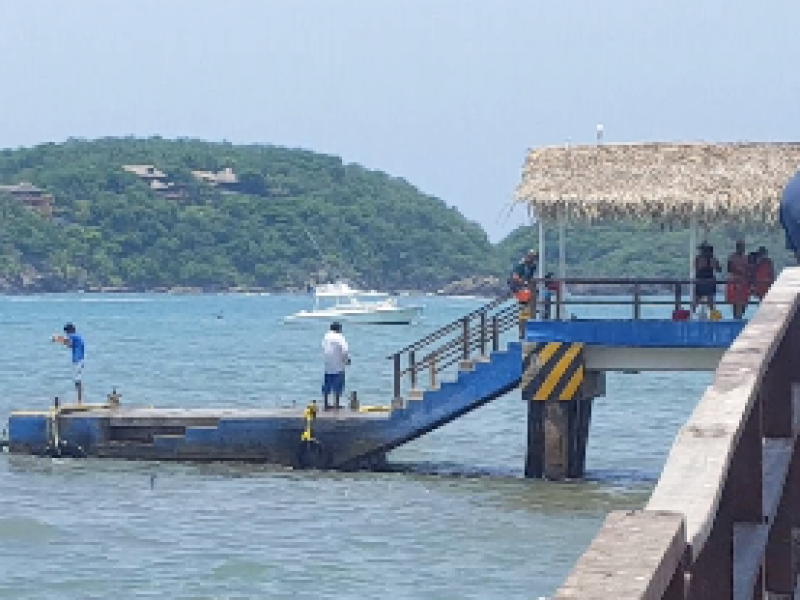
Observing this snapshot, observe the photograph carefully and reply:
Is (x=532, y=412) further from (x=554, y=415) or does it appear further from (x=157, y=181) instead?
(x=157, y=181)

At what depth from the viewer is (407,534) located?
19094 millimetres

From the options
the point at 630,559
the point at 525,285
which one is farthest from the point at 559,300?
the point at 630,559

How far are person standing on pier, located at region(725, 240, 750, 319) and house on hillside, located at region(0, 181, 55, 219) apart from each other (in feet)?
545

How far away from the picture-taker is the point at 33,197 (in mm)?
187250

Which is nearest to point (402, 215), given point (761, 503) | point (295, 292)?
point (295, 292)

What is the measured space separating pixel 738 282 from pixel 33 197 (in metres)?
171

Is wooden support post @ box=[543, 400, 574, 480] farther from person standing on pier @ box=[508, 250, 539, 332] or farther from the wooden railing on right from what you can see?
the wooden railing on right

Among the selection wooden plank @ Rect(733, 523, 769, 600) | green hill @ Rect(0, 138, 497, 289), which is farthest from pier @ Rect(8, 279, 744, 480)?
green hill @ Rect(0, 138, 497, 289)

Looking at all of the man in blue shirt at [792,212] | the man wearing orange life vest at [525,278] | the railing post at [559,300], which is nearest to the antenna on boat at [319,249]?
the man wearing orange life vest at [525,278]

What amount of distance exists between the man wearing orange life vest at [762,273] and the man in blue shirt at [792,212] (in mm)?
14655

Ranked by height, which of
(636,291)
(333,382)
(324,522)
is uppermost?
(636,291)

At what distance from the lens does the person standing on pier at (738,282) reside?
21.1 m

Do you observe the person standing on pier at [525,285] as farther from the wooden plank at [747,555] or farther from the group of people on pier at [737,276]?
the wooden plank at [747,555]

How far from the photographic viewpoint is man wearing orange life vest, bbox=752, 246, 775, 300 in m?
21.2
